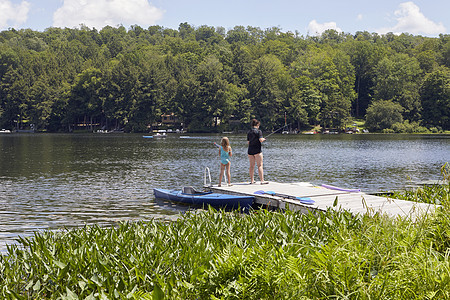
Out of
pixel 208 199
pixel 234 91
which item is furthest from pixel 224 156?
pixel 234 91

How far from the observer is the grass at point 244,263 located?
533 centimetres

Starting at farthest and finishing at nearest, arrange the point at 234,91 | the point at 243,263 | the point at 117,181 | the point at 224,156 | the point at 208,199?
the point at 234,91 < the point at 117,181 < the point at 224,156 < the point at 208,199 < the point at 243,263

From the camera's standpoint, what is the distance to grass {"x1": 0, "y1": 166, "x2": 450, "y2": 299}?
5.33m

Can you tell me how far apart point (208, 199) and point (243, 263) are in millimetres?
9600

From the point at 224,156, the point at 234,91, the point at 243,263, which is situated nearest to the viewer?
the point at 243,263

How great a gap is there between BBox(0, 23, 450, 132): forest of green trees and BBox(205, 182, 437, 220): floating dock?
99626mm

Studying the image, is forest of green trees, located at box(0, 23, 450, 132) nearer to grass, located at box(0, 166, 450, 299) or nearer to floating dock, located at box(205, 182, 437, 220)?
floating dock, located at box(205, 182, 437, 220)

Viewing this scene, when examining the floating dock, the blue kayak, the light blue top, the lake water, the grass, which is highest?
the light blue top

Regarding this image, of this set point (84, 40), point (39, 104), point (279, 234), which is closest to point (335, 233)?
point (279, 234)

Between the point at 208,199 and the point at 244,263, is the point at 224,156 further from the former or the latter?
the point at 244,263

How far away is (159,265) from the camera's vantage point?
622 cm

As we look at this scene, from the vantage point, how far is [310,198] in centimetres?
1384

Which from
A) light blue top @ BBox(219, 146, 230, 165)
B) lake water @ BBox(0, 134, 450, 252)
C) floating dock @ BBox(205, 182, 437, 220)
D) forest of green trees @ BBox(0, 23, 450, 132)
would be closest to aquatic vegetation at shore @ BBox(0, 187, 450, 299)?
lake water @ BBox(0, 134, 450, 252)

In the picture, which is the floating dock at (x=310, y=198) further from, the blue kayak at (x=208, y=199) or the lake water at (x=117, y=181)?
the lake water at (x=117, y=181)
